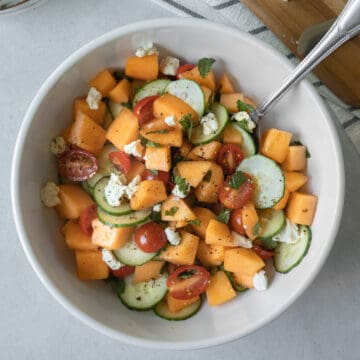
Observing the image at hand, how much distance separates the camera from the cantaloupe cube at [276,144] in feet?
5.57

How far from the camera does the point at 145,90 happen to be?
5.59 ft

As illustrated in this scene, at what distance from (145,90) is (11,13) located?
22.0 inches

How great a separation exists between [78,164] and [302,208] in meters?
0.69

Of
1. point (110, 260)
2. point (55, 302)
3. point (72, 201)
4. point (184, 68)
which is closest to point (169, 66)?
point (184, 68)

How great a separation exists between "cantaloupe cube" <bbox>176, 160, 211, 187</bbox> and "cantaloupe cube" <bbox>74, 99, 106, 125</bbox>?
1.00ft

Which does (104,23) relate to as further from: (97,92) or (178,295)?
(178,295)

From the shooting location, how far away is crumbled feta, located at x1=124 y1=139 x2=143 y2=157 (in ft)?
5.44

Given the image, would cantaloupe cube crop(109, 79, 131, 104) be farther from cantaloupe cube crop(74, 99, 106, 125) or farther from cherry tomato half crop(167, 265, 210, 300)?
cherry tomato half crop(167, 265, 210, 300)

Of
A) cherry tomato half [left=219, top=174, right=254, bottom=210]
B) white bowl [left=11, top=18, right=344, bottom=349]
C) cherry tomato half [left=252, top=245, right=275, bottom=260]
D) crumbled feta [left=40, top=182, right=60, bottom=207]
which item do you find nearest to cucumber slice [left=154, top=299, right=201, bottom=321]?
white bowl [left=11, top=18, right=344, bottom=349]

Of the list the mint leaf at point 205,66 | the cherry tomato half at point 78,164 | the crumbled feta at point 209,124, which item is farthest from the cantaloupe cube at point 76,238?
the mint leaf at point 205,66

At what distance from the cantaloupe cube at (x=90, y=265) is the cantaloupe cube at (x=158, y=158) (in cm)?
32

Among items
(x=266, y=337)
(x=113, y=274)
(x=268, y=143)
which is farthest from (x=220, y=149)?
(x=266, y=337)

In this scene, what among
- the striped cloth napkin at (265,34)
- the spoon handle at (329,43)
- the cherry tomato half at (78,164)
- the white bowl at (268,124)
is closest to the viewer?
the spoon handle at (329,43)

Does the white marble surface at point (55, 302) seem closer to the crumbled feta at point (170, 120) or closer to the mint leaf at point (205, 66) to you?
the mint leaf at point (205, 66)
